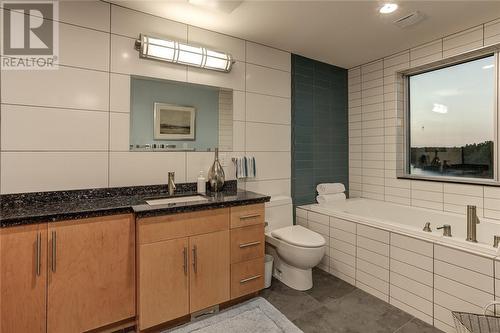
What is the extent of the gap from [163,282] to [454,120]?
3.07 meters

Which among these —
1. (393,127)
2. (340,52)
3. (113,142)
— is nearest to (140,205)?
(113,142)

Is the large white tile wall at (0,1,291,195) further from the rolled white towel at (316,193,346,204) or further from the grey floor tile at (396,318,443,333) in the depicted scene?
the grey floor tile at (396,318,443,333)

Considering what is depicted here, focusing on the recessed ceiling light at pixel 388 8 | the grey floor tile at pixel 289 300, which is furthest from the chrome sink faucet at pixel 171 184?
the recessed ceiling light at pixel 388 8

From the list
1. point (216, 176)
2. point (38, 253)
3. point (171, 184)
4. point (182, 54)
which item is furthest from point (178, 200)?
point (182, 54)

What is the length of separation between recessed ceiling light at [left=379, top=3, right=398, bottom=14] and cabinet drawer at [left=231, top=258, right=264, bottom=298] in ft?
7.17

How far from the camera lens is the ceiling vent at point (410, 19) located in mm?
2045

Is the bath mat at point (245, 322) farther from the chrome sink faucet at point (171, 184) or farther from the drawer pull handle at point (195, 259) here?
the chrome sink faucet at point (171, 184)

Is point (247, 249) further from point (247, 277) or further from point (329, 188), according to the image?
point (329, 188)

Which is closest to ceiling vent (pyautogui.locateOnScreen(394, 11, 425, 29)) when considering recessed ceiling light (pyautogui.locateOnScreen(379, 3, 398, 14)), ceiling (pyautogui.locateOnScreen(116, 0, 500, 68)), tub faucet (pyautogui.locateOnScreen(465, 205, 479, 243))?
ceiling (pyautogui.locateOnScreen(116, 0, 500, 68))

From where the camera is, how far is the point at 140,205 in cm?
167

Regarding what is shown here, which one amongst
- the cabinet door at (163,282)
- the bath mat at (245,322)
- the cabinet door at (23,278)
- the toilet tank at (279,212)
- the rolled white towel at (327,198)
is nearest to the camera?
the cabinet door at (23,278)

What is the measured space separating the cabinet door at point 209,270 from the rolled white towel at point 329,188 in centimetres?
158

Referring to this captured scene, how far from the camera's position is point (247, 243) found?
1986 millimetres

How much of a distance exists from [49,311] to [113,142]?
111cm
